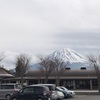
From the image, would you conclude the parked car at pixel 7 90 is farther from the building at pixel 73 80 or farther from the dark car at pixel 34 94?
the building at pixel 73 80

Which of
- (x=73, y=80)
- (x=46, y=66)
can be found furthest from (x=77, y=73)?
(x=46, y=66)

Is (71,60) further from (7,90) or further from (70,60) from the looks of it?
(7,90)

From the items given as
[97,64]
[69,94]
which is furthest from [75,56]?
[69,94]

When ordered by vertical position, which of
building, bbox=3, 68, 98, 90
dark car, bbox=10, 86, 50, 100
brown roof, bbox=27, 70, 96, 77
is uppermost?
brown roof, bbox=27, 70, 96, 77

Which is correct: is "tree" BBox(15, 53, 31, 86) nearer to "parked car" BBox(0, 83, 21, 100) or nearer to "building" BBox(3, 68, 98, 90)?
"building" BBox(3, 68, 98, 90)

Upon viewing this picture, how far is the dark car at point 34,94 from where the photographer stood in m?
24.9

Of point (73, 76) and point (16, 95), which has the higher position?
point (73, 76)

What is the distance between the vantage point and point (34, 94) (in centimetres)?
2525

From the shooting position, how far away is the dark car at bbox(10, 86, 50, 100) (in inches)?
980

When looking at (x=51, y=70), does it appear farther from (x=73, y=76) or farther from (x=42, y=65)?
(x=73, y=76)

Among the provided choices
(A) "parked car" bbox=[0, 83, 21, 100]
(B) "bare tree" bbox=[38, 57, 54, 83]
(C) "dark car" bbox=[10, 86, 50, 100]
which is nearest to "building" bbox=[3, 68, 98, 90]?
(B) "bare tree" bbox=[38, 57, 54, 83]

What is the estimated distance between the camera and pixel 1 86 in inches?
Answer: 1267

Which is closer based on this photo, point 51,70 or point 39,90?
point 39,90

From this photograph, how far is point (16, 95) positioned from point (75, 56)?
13865 centimetres
